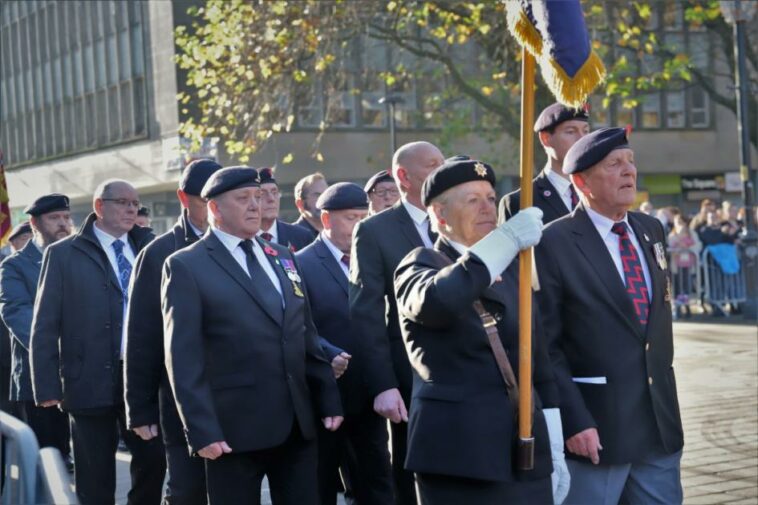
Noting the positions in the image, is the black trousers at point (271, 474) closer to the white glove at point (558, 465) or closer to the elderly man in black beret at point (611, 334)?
the elderly man in black beret at point (611, 334)

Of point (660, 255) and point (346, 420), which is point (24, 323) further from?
point (660, 255)

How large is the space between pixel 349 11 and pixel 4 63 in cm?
3734

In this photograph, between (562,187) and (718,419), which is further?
(718,419)

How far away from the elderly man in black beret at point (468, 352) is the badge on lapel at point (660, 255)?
3.25 ft

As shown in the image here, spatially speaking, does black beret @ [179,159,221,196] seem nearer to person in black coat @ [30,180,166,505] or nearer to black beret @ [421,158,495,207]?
person in black coat @ [30,180,166,505]

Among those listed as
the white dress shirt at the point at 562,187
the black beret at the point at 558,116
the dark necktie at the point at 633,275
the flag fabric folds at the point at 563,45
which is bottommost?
the dark necktie at the point at 633,275

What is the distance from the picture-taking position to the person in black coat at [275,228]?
982cm

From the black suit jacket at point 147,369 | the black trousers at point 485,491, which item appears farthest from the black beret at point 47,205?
the black trousers at point 485,491

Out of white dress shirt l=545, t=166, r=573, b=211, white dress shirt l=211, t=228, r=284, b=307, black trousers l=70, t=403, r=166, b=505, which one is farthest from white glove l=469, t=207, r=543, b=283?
black trousers l=70, t=403, r=166, b=505

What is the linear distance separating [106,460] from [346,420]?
1445 millimetres

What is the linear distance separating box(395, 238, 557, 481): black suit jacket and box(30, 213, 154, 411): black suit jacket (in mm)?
3479

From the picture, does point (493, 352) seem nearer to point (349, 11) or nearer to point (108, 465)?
point (108, 465)

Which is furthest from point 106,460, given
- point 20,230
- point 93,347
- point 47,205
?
point 20,230

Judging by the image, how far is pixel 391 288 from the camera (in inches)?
281
